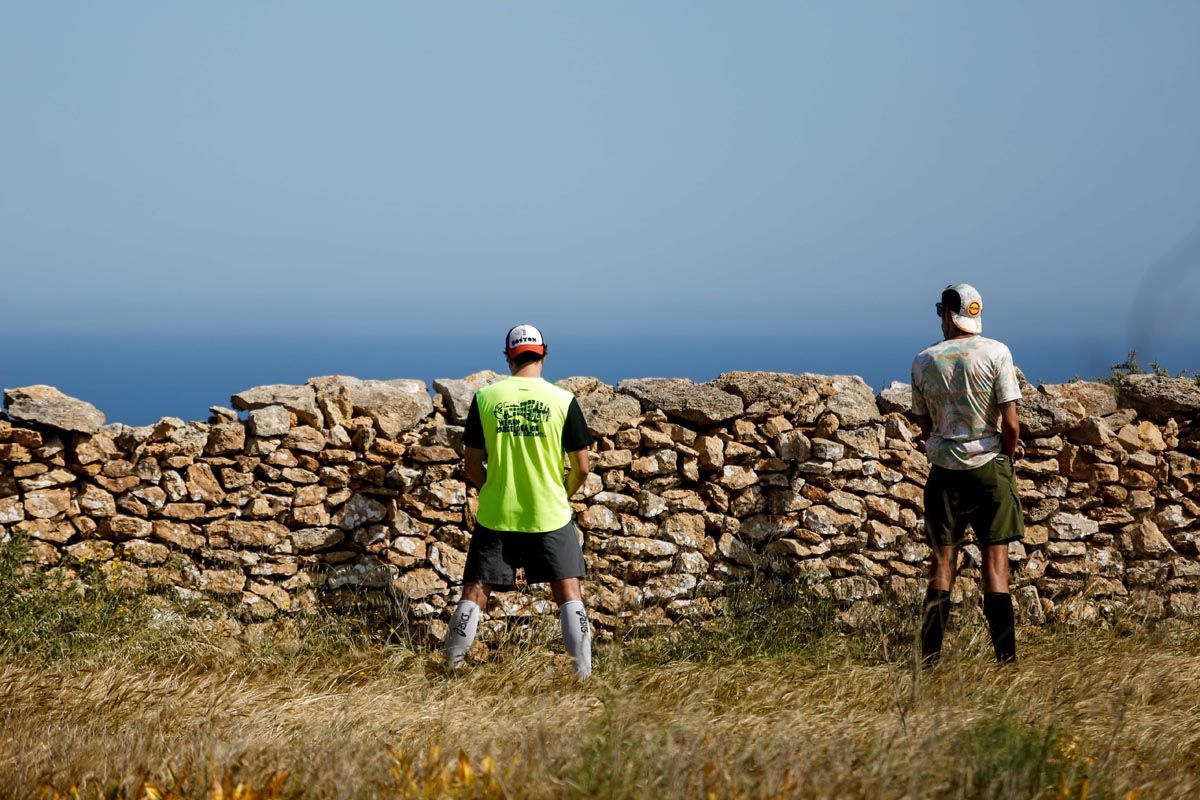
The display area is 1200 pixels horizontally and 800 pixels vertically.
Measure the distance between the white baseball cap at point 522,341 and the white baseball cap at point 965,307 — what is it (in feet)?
7.01

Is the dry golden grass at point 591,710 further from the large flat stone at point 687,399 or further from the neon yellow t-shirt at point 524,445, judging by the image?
the large flat stone at point 687,399

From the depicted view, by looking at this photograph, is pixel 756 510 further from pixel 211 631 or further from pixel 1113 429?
pixel 211 631

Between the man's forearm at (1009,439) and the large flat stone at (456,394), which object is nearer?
the man's forearm at (1009,439)

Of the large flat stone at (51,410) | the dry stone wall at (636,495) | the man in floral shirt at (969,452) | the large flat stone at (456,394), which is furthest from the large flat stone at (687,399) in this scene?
the large flat stone at (51,410)

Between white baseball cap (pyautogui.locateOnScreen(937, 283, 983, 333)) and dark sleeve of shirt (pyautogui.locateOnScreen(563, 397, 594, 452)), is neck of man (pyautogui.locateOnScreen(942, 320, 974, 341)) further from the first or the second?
dark sleeve of shirt (pyautogui.locateOnScreen(563, 397, 594, 452))

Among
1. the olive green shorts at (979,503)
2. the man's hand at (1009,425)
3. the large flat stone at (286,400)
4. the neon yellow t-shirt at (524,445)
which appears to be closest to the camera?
the neon yellow t-shirt at (524,445)

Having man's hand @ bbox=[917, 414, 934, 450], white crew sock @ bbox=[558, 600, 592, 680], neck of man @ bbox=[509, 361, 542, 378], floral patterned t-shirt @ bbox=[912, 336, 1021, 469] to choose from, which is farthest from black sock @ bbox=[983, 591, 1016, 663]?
neck of man @ bbox=[509, 361, 542, 378]

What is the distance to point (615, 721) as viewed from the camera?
14.5 feet

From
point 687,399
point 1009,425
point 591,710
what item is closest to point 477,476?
point 591,710

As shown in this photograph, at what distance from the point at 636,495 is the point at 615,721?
2.78 meters

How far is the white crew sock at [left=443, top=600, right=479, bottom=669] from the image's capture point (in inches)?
242

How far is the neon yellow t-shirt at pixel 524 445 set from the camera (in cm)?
602

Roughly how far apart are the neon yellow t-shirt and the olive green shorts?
1905 mm

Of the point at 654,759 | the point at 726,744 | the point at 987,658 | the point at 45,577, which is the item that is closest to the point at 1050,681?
the point at 987,658
